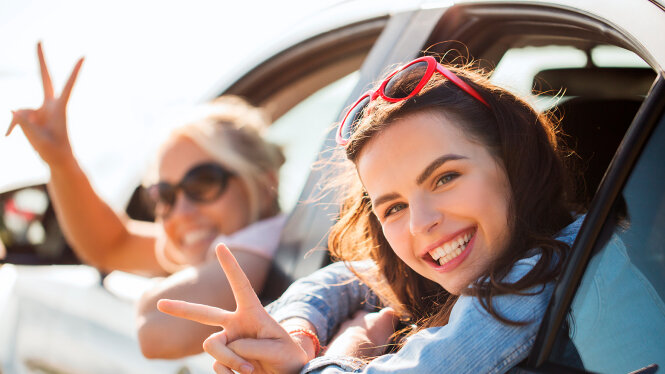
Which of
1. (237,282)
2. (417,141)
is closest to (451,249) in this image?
(417,141)

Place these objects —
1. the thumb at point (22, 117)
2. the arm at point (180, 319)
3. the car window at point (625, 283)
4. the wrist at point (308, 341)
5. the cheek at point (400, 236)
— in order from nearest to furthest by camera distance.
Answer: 1. the car window at point (625, 283)
2. the cheek at point (400, 236)
3. the wrist at point (308, 341)
4. the arm at point (180, 319)
5. the thumb at point (22, 117)

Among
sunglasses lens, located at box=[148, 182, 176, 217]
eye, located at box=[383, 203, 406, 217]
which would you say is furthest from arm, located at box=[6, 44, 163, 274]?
eye, located at box=[383, 203, 406, 217]

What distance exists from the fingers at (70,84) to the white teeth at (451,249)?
1796 mm

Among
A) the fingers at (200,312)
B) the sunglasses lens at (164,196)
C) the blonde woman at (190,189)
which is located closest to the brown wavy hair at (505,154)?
the fingers at (200,312)

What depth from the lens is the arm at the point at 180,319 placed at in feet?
6.26

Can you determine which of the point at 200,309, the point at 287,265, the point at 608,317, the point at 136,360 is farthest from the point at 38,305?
the point at 608,317

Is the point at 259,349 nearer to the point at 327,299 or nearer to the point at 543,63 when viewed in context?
the point at 327,299

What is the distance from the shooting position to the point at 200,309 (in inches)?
51.4

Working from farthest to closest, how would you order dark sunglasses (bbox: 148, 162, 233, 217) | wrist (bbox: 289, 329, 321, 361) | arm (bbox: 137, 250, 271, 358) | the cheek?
dark sunglasses (bbox: 148, 162, 233, 217) < arm (bbox: 137, 250, 271, 358) < wrist (bbox: 289, 329, 321, 361) < the cheek

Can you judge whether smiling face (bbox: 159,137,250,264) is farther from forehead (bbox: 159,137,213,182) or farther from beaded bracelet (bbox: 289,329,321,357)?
beaded bracelet (bbox: 289,329,321,357)

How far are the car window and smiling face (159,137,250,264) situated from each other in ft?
6.12

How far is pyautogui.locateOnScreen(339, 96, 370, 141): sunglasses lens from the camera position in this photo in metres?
1.54

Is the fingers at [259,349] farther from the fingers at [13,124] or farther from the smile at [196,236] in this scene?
the fingers at [13,124]

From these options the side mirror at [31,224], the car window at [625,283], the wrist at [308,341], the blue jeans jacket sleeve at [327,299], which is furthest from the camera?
the side mirror at [31,224]
